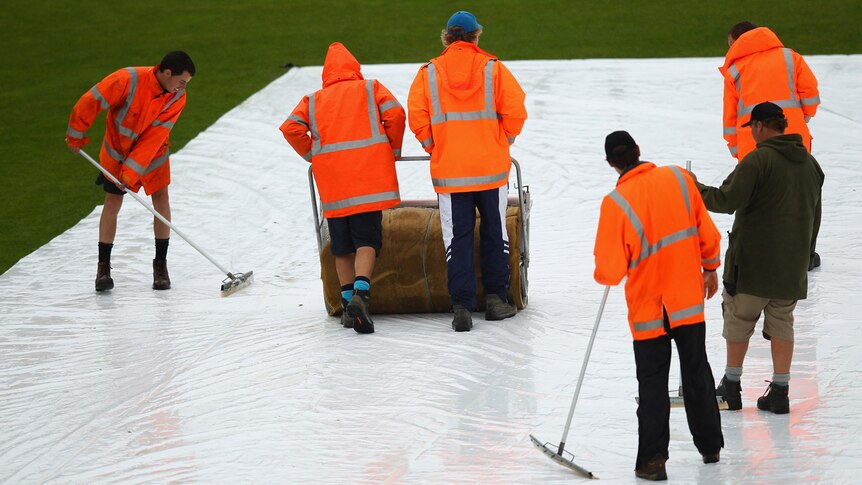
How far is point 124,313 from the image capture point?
18.9ft

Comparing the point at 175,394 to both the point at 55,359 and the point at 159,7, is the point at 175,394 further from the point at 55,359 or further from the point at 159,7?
the point at 159,7

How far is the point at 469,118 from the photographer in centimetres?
523

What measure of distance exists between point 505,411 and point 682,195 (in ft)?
3.73

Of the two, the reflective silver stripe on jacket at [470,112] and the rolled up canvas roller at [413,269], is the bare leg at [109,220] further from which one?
the reflective silver stripe on jacket at [470,112]

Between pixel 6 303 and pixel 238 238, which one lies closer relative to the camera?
pixel 6 303

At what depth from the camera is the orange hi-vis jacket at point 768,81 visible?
5.65 metres

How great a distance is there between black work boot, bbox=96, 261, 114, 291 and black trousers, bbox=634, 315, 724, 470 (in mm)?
3395

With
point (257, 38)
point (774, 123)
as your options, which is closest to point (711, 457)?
point (774, 123)

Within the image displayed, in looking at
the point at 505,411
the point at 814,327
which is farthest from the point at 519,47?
the point at 505,411

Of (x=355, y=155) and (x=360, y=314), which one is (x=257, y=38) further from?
(x=360, y=314)

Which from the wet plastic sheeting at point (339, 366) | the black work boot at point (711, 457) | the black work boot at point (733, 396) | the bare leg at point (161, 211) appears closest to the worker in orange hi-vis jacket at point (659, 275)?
the black work boot at point (711, 457)

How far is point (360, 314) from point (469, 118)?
1.02 m

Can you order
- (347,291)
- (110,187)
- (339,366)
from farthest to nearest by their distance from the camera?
(110,187)
(347,291)
(339,366)

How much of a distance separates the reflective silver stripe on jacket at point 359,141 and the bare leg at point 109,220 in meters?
1.47
